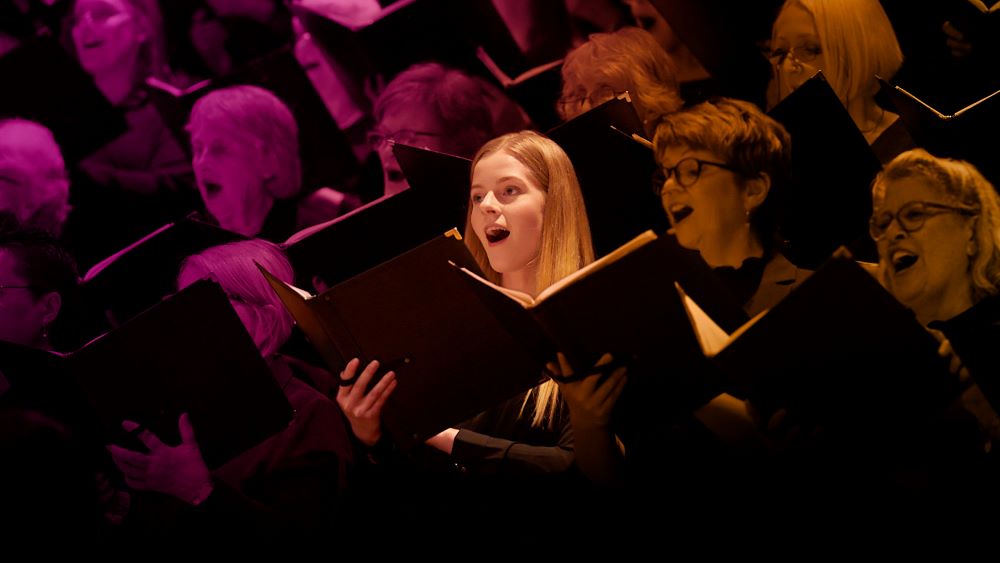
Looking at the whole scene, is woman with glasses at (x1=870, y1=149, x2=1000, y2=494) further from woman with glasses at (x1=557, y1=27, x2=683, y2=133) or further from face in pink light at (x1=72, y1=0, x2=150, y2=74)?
face in pink light at (x1=72, y1=0, x2=150, y2=74)

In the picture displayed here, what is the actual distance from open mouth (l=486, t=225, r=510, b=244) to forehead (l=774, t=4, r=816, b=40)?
47.5 inches

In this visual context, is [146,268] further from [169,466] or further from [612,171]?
[612,171]

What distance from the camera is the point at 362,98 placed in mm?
4047

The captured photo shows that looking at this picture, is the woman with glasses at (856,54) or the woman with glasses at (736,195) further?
the woman with glasses at (856,54)

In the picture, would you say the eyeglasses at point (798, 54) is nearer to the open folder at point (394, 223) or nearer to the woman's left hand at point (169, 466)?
the open folder at point (394, 223)

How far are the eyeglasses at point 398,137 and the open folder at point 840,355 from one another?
6.32 feet

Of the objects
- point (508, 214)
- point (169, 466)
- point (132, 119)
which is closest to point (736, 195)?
point (508, 214)

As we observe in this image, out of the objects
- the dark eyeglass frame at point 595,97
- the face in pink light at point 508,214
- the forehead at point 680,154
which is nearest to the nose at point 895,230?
the forehead at point 680,154

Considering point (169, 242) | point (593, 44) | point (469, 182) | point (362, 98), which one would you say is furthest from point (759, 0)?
point (169, 242)

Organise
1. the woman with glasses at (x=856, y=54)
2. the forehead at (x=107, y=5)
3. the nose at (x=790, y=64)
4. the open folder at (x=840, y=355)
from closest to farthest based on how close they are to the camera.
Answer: the open folder at (x=840, y=355)
the woman with glasses at (x=856, y=54)
the nose at (x=790, y=64)
the forehead at (x=107, y=5)

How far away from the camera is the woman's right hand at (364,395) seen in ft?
7.98

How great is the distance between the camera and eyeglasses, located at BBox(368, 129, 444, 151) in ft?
12.0

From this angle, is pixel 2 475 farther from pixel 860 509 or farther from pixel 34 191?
pixel 860 509

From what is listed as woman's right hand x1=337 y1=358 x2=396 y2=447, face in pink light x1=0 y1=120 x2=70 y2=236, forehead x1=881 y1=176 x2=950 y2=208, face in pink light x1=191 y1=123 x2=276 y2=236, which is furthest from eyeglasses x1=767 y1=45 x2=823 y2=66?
face in pink light x1=0 y1=120 x2=70 y2=236
